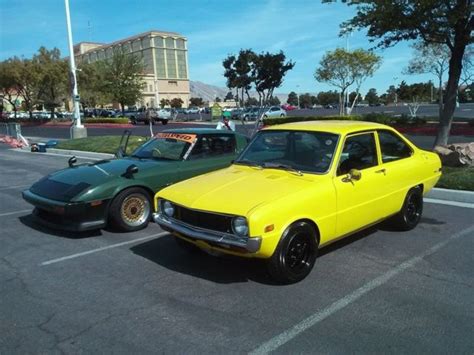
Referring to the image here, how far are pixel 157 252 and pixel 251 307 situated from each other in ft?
6.20

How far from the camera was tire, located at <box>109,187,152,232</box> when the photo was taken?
5996 millimetres

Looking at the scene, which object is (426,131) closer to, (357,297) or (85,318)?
(357,297)

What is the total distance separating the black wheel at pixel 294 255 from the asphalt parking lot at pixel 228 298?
12 centimetres

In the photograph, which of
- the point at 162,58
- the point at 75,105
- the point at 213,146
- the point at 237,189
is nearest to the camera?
the point at 237,189

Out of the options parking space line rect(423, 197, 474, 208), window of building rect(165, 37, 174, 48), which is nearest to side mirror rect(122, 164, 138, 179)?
parking space line rect(423, 197, 474, 208)

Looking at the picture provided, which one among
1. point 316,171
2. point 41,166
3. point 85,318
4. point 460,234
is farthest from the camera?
point 41,166

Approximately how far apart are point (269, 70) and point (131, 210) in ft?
103

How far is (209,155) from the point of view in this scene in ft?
23.7

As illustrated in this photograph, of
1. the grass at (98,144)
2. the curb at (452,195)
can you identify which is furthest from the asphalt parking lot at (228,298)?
the grass at (98,144)

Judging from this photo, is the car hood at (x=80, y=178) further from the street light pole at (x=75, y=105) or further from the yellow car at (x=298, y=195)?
the street light pole at (x=75, y=105)

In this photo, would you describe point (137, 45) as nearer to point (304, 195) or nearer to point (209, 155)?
point (209, 155)

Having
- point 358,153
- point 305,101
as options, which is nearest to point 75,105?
point 358,153

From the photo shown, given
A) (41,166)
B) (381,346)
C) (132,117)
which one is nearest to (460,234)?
(381,346)

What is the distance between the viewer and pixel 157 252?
5.40 metres
